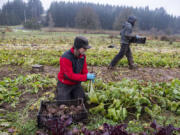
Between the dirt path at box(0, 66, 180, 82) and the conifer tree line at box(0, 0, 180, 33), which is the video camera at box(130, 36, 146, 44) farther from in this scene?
the conifer tree line at box(0, 0, 180, 33)

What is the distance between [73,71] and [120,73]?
368 centimetres

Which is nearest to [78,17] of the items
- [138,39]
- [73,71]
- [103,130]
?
[138,39]

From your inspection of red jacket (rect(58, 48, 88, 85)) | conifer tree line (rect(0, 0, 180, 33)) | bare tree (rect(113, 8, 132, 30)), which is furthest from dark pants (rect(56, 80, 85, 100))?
conifer tree line (rect(0, 0, 180, 33))

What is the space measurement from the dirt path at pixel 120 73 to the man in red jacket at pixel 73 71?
2.42 metres

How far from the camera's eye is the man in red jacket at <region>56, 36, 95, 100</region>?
11.2 feet

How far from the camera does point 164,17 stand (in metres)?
84.6

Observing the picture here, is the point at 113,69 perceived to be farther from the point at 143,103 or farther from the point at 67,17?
the point at 67,17

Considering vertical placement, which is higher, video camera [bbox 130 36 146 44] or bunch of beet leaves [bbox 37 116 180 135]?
video camera [bbox 130 36 146 44]

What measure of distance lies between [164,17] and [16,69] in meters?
90.6

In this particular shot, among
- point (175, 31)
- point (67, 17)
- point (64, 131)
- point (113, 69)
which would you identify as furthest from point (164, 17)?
point (64, 131)

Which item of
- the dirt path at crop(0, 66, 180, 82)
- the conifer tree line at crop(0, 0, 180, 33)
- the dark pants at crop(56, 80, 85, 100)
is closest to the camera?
the dark pants at crop(56, 80, 85, 100)

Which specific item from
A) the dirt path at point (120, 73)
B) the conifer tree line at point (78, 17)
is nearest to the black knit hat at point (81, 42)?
the dirt path at point (120, 73)

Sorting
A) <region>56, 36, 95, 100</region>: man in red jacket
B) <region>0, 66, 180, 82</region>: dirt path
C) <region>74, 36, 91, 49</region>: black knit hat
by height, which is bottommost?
<region>0, 66, 180, 82</region>: dirt path

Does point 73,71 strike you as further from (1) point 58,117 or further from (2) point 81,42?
(1) point 58,117
